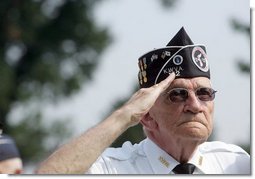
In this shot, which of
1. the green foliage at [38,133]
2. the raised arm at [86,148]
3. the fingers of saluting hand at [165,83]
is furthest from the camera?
the green foliage at [38,133]

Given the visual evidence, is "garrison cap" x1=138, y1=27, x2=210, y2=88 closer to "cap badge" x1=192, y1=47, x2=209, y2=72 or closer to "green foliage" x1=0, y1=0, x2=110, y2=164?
"cap badge" x1=192, y1=47, x2=209, y2=72

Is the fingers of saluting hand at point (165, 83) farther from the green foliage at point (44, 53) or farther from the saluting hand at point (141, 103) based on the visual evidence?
the green foliage at point (44, 53)

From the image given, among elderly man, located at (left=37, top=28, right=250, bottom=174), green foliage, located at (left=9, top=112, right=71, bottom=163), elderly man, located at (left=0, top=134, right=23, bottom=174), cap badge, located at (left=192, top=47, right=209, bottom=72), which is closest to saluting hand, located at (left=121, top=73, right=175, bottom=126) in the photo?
elderly man, located at (left=37, top=28, right=250, bottom=174)

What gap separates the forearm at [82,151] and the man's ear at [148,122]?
0.32m

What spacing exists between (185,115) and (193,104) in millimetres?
45

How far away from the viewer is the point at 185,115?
3102 millimetres

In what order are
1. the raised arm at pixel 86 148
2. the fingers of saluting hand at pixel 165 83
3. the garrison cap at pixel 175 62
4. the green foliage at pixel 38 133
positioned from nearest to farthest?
the raised arm at pixel 86 148 → the fingers of saluting hand at pixel 165 83 → the garrison cap at pixel 175 62 → the green foliage at pixel 38 133

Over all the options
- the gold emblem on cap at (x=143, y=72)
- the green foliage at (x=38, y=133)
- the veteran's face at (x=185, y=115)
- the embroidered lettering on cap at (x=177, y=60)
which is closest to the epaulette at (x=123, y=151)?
the veteran's face at (x=185, y=115)

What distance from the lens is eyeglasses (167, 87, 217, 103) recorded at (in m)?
3.12

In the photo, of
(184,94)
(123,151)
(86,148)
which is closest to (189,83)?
(184,94)

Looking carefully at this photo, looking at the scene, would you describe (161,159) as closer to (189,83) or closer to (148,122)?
(148,122)

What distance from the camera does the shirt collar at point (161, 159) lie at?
313 cm

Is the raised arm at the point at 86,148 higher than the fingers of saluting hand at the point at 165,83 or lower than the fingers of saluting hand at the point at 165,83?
lower

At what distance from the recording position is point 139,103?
9.66 ft
